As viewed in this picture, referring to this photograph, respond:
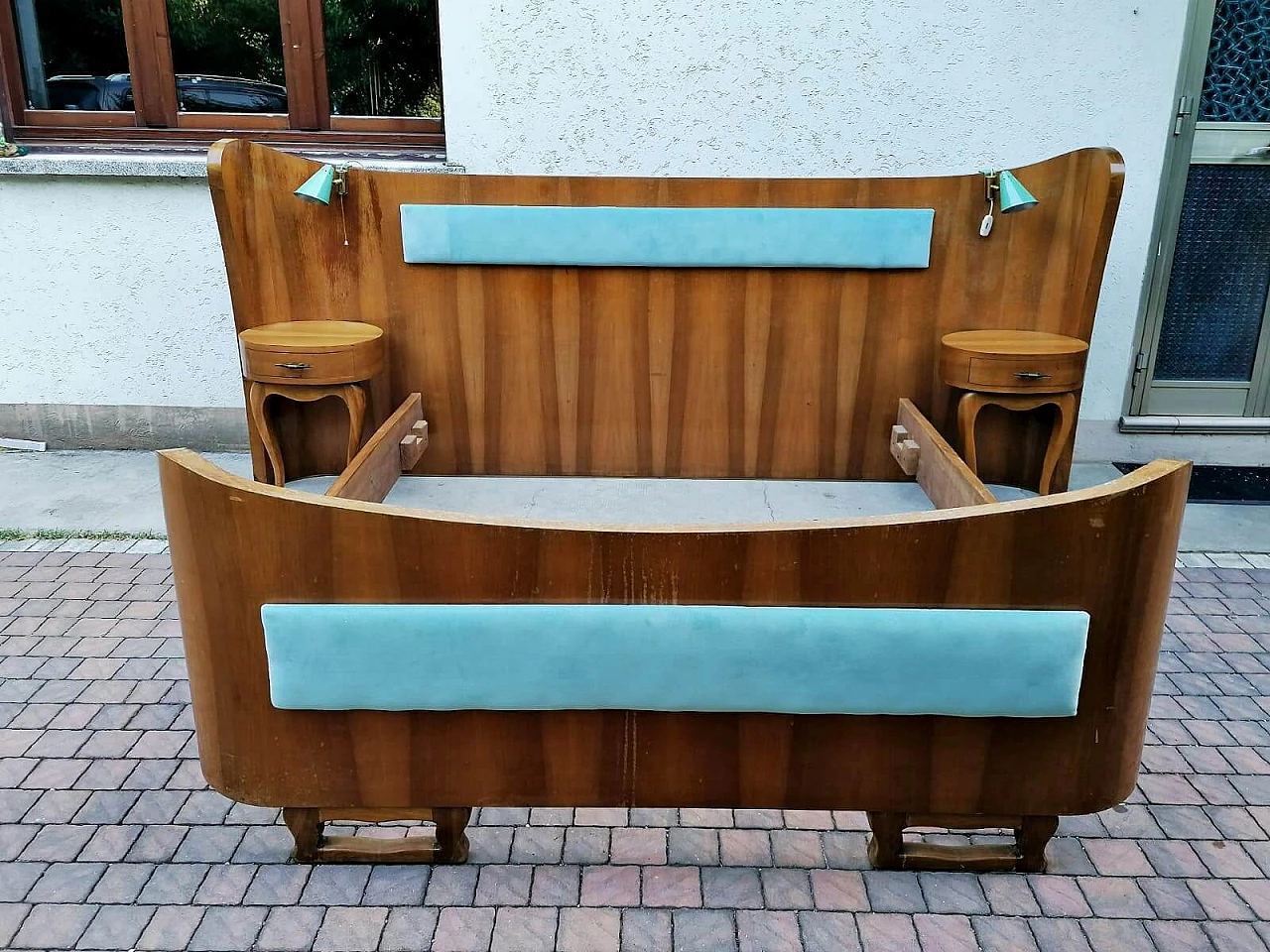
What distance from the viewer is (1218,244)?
15.2 ft

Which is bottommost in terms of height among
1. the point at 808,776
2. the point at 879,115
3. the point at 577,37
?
the point at 808,776

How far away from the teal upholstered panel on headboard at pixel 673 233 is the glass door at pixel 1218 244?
214 centimetres

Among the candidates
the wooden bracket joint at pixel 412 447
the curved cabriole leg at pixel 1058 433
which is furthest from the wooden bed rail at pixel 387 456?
the curved cabriole leg at pixel 1058 433

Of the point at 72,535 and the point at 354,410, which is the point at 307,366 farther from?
the point at 72,535

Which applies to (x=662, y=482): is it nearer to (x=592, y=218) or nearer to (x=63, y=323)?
(x=592, y=218)

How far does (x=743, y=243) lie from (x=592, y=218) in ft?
1.68

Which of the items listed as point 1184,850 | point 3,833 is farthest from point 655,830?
point 3,833

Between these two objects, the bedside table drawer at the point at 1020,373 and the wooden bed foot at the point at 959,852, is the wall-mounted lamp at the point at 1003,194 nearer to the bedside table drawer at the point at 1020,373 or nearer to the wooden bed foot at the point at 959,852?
the bedside table drawer at the point at 1020,373

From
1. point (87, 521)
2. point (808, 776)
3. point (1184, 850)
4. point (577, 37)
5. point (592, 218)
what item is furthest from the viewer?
point (577, 37)

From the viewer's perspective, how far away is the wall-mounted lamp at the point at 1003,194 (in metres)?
3.13

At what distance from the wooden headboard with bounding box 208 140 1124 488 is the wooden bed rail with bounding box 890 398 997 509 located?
13cm

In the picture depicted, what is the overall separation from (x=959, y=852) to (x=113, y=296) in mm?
4474

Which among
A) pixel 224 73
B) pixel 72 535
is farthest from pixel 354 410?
pixel 224 73

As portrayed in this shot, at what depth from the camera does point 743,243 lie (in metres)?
3.23
